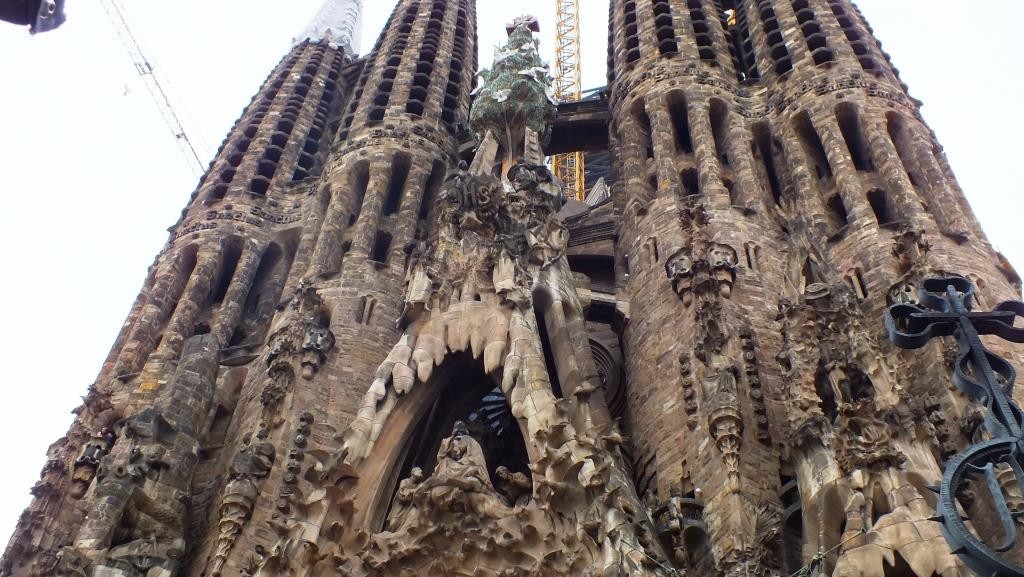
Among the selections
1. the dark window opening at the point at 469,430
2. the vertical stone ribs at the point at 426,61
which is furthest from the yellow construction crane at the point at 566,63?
the dark window opening at the point at 469,430

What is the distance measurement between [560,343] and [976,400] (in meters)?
9.45

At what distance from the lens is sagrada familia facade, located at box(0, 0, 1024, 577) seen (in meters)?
14.3

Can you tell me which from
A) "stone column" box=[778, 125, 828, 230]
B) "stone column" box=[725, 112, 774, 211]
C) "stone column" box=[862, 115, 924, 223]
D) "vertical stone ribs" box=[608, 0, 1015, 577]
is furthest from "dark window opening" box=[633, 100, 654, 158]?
"stone column" box=[862, 115, 924, 223]

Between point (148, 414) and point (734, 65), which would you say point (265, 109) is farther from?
point (148, 414)

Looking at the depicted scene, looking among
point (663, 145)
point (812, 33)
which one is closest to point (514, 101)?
point (663, 145)

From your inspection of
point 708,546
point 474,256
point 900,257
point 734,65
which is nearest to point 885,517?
point 708,546

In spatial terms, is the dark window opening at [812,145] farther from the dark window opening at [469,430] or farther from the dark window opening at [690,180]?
the dark window opening at [469,430]

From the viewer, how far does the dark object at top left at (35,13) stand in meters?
6.60

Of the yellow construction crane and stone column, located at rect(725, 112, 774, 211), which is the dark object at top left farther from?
the yellow construction crane

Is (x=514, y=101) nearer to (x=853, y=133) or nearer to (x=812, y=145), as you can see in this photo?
(x=812, y=145)

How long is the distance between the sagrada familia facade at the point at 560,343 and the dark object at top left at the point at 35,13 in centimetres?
809

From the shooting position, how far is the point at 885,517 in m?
12.0

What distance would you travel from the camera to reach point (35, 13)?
261 inches

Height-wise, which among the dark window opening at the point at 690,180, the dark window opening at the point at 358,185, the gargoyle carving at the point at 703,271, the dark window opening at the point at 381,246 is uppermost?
the dark window opening at the point at 358,185
